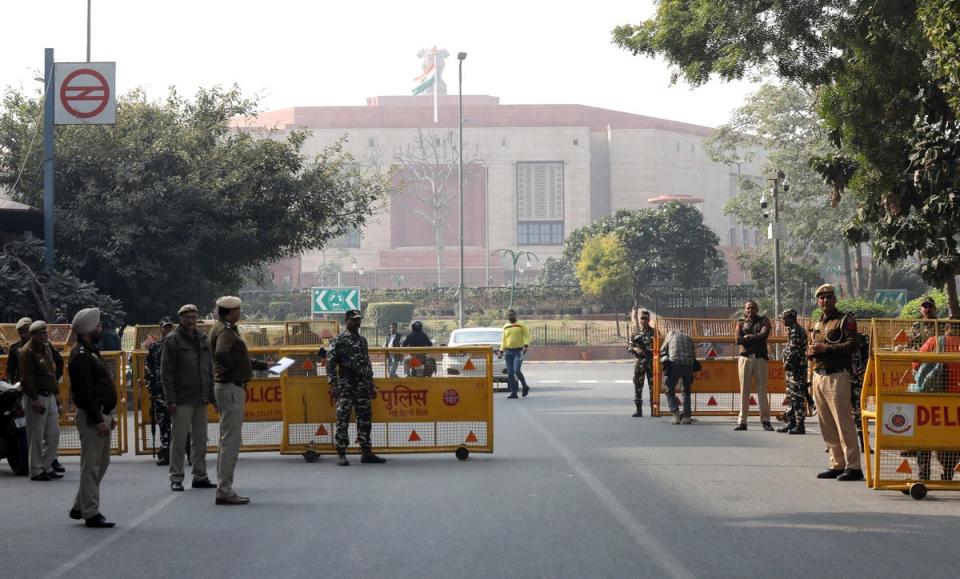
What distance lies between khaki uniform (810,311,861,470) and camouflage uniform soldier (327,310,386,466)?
180 inches

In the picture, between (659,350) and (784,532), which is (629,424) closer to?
(659,350)

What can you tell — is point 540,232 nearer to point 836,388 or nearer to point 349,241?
point 349,241

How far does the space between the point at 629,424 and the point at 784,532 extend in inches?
395

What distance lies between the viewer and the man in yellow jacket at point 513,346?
26312 millimetres

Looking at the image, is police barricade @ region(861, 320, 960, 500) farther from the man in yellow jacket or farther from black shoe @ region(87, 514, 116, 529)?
the man in yellow jacket

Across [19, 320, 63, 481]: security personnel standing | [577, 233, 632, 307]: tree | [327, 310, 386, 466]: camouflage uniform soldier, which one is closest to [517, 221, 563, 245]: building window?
[577, 233, 632, 307]: tree

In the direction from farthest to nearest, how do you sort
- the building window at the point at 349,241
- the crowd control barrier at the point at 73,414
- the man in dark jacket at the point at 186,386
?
1. the building window at the point at 349,241
2. the crowd control barrier at the point at 73,414
3. the man in dark jacket at the point at 186,386

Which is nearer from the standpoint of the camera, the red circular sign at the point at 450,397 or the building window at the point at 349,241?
the red circular sign at the point at 450,397

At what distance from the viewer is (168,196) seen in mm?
29188

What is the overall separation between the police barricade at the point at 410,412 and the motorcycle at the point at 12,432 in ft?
9.01

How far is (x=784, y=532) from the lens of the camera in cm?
948

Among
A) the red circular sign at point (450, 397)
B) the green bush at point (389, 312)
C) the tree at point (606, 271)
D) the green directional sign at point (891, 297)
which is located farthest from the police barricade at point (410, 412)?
the green bush at point (389, 312)

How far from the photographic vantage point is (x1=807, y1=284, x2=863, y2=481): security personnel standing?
40.7ft

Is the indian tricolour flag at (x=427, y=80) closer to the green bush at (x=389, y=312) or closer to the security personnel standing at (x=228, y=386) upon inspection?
the green bush at (x=389, y=312)
